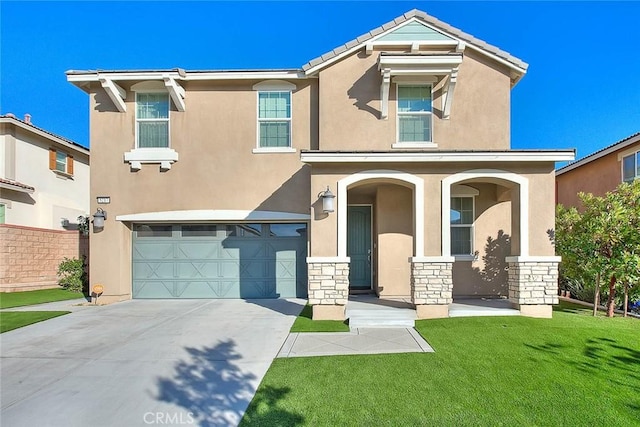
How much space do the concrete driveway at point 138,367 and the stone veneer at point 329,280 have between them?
112 centimetres

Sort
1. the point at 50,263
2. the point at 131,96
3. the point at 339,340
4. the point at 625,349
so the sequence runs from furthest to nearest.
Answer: the point at 50,263 → the point at 131,96 → the point at 339,340 → the point at 625,349

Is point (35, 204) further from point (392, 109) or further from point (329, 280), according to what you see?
point (392, 109)

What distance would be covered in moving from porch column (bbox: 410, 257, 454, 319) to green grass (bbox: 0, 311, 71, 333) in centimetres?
869

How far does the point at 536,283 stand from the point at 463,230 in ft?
8.59

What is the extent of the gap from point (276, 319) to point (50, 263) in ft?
35.9

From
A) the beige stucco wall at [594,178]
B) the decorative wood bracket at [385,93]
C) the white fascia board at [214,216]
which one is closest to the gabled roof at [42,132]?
the white fascia board at [214,216]

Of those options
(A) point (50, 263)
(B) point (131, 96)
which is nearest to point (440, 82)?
(B) point (131, 96)

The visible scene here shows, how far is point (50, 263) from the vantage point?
13.3 meters

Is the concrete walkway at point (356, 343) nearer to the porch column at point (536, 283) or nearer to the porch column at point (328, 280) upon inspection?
the porch column at point (328, 280)

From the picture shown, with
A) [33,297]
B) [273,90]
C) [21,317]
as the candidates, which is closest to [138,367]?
[21,317]

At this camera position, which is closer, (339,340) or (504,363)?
(504,363)

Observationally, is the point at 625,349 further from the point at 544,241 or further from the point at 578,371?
the point at 544,241

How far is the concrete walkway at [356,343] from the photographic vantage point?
568 cm

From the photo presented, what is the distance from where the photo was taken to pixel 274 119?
10.4m
